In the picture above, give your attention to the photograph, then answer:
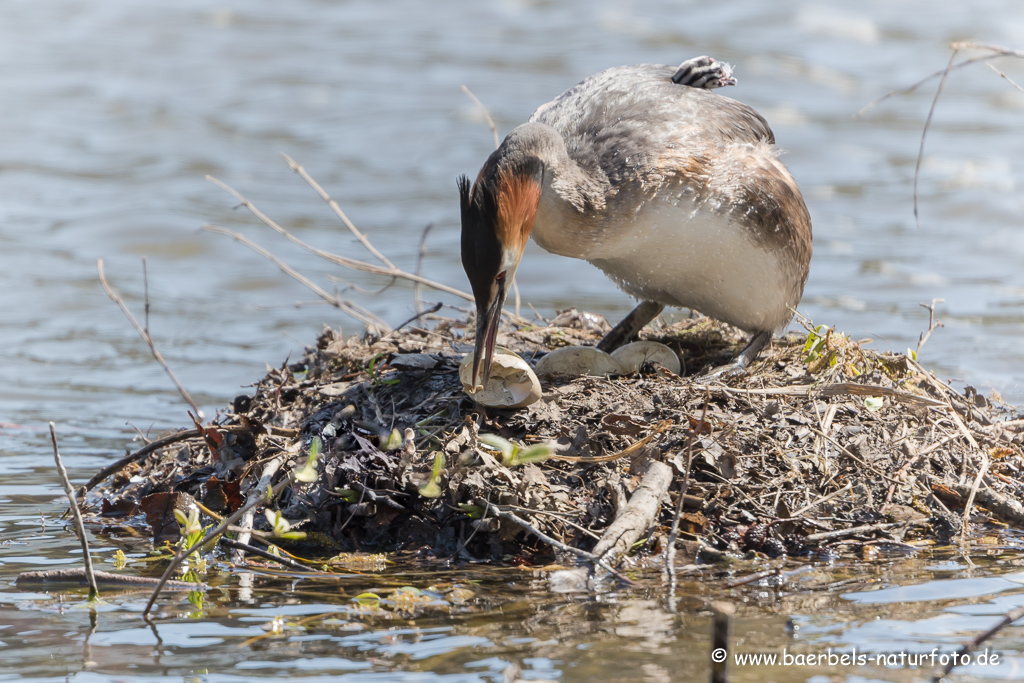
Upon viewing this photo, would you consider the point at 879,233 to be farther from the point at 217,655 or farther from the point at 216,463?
the point at 217,655

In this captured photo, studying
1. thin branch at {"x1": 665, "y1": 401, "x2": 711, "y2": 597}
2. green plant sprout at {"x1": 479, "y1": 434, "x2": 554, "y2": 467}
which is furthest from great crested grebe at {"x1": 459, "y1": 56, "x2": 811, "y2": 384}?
thin branch at {"x1": 665, "y1": 401, "x2": 711, "y2": 597}

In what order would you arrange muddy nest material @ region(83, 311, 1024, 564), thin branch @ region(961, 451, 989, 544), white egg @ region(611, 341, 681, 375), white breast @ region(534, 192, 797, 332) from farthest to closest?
white egg @ region(611, 341, 681, 375) → white breast @ region(534, 192, 797, 332) → thin branch @ region(961, 451, 989, 544) → muddy nest material @ region(83, 311, 1024, 564)

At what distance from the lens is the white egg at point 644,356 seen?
5996 millimetres

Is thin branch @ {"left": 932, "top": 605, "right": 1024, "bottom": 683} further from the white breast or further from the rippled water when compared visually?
the white breast

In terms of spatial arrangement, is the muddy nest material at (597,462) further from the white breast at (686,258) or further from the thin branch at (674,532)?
the white breast at (686,258)

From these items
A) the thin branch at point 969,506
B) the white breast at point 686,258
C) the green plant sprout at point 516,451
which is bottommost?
the thin branch at point 969,506

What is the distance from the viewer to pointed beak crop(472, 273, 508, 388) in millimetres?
5020

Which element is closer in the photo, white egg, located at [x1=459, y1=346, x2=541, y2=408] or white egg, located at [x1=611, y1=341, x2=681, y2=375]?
white egg, located at [x1=459, y1=346, x2=541, y2=408]

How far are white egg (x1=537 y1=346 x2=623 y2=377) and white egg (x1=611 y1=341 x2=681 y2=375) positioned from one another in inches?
4.8

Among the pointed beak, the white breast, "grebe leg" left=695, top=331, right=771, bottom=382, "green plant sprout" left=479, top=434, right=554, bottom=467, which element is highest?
the white breast

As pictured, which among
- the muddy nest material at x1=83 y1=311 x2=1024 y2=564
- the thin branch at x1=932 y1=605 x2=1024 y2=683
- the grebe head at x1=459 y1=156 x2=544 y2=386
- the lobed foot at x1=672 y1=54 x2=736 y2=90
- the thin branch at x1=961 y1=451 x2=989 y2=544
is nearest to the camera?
the thin branch at x1=932 y1=605 x2=1024 y2=683

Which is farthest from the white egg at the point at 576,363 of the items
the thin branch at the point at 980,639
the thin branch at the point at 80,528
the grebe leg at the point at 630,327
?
the thin branch at the point at 980,639

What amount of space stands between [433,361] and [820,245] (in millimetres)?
8259

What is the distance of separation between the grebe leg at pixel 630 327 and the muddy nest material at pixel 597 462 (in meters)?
0.80
